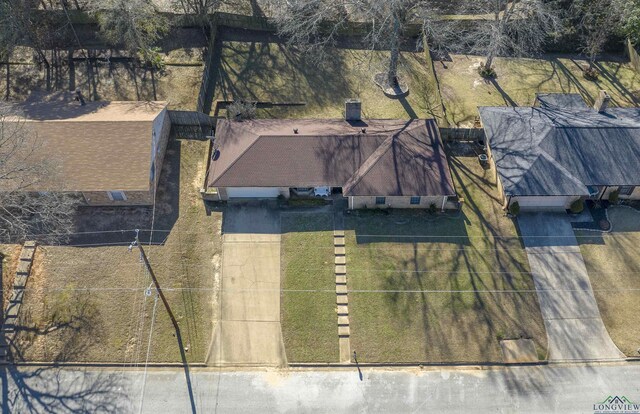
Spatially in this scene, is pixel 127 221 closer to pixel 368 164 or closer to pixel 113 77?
pixel 113 77

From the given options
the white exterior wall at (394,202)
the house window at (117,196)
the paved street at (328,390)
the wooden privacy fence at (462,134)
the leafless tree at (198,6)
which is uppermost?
the leafless tree at (198,6)

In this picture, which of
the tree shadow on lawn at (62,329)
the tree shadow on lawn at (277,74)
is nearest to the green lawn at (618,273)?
the tree shadow on lawn at (277,74)

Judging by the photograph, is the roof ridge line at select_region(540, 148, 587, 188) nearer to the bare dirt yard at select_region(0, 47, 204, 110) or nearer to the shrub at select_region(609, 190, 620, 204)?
the shrub at select_region(609, 190, 620, 204)

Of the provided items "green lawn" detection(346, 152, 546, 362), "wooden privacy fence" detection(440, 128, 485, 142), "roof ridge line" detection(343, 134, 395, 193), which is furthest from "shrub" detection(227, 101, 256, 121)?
"wooden privacy fence" detection(440, 128, 485, 142)

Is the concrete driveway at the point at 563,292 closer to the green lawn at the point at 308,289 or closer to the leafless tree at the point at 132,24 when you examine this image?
the green lawn at the point at 308,289

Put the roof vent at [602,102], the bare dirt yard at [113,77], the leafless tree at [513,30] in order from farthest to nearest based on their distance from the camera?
1. the leafless tree at [513,30]
2. the bare dirt yard at [113,77]
3. the roof vent at [602,102]

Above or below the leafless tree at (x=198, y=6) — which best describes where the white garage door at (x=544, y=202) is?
below

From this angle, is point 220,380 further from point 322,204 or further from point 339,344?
point 322,204
